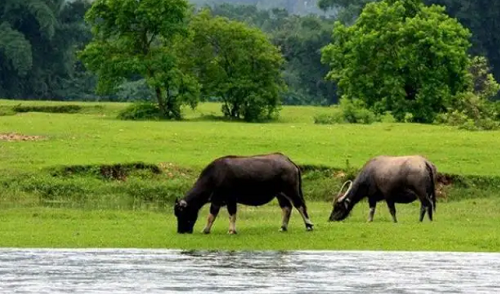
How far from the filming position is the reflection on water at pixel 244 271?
64.4 feet

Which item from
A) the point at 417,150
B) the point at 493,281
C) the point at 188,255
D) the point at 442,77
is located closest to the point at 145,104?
the point at 442,77

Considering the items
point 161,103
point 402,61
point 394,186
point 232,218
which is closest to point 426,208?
point 394,186

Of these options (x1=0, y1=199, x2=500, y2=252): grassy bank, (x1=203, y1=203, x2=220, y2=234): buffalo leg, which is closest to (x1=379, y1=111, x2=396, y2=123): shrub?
(x1=0, y1=199, x2=500, y2=252): grassy bank

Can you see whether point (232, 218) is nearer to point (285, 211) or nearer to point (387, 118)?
point (285, 211)

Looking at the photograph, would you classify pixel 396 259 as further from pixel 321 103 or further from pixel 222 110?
pixel 321 103

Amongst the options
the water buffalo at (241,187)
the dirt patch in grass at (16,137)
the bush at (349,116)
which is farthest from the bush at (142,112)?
the water buffalo at (241,187)

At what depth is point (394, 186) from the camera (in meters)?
32.2

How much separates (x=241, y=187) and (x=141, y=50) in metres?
35.5

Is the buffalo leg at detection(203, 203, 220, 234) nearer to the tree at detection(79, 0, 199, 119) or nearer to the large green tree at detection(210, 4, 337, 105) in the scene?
the tree at detection(79, 0, 199, 119)

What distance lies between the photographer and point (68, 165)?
3856 centimetres

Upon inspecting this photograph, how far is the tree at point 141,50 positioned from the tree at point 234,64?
285 centimetres

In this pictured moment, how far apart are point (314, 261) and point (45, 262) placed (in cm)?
467

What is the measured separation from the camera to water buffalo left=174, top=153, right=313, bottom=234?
28.3m

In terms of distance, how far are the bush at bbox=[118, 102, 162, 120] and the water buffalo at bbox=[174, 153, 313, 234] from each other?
3181 cm
